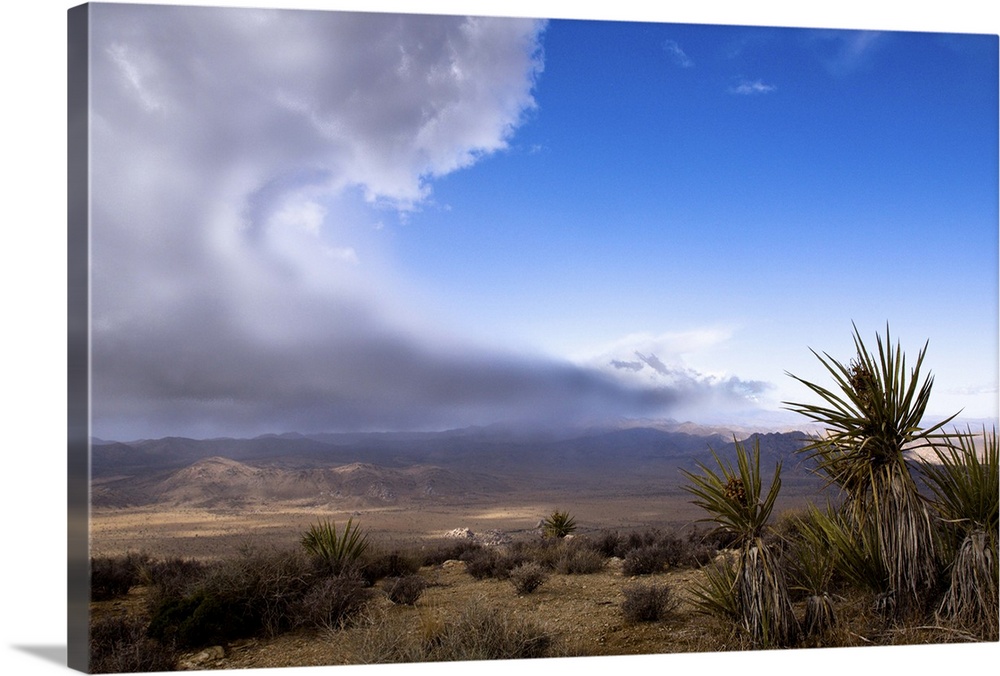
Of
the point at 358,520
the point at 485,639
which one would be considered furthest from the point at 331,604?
the point at 485,639

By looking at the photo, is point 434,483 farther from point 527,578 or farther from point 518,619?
point 518,619

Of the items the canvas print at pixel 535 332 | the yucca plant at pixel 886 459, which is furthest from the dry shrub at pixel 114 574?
the yucca plant at pixel 886 459

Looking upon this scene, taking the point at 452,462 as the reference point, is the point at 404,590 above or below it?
below

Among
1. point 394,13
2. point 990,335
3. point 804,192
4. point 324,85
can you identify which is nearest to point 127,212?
point 324,85

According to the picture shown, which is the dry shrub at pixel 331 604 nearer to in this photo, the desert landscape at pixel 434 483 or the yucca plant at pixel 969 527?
the desert landscape at pixel 434 483

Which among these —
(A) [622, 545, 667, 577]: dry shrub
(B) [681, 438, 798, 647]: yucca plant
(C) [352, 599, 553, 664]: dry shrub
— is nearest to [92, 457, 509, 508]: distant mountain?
(A) [622, 545, 667, 577]: dry shrub

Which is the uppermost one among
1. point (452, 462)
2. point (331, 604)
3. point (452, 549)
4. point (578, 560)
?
point (452, 462)

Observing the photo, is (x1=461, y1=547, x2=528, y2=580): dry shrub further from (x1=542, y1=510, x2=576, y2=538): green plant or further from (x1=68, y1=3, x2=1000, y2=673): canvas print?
(x1=542, y1=510, x2=576, y2=538): green plant
